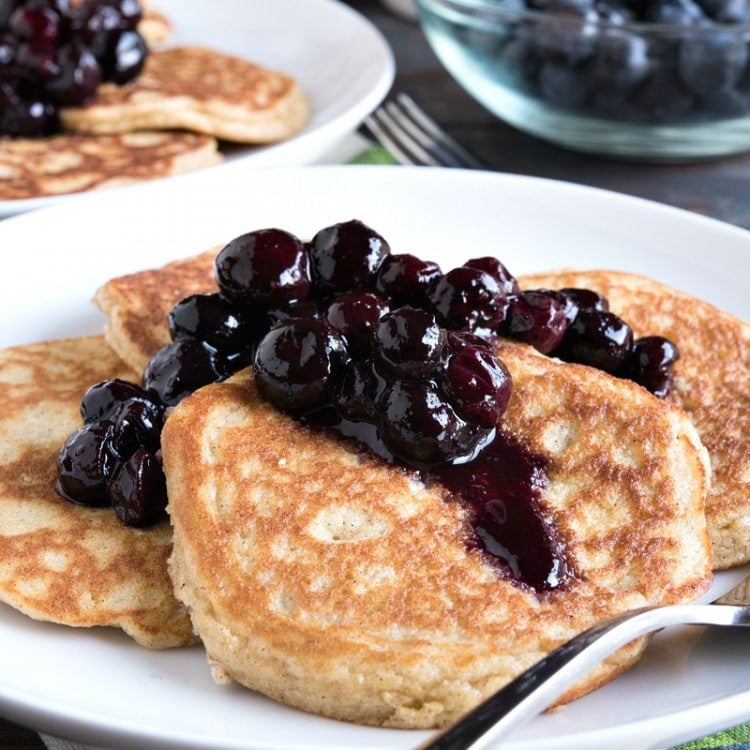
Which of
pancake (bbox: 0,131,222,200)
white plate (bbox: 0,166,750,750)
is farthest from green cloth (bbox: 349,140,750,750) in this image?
pancake (bbox: 0,131,222,200)

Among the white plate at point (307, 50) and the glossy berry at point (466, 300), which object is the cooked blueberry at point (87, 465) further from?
the white plate at point (307, 50)

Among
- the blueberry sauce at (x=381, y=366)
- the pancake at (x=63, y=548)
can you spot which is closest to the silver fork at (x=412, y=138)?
the blueberry sauce at (x=381, y=366)

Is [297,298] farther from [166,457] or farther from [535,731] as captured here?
[535,731]

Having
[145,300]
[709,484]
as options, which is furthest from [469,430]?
[145,300]

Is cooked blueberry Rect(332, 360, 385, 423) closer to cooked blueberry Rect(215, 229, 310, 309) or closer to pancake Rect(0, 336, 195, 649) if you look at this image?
cooked blueberry Rect(215, 229, 310, 309)

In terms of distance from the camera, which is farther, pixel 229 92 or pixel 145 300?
pixel 229 92

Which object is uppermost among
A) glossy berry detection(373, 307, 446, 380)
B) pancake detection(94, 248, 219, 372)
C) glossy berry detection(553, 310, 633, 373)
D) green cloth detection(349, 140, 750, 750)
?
glossy berry detection(373, 307, 446, 380)

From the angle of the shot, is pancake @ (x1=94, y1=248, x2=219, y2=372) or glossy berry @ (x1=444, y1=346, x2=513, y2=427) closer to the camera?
glossy berry @ (x1=444, y1=346, x2=513, y2=427)

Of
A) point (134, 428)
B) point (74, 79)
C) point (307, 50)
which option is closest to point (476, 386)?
point (134, 428)
